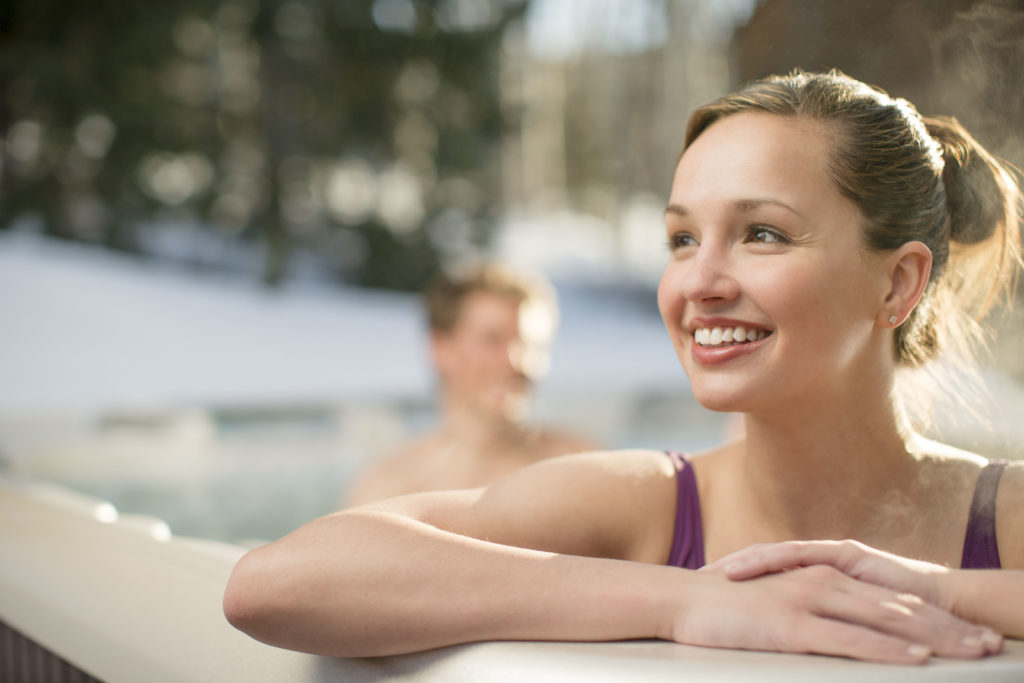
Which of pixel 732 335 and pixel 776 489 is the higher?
pixel 732 335

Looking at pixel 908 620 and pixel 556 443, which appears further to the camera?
pixel 556 443

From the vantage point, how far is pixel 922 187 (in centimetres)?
92

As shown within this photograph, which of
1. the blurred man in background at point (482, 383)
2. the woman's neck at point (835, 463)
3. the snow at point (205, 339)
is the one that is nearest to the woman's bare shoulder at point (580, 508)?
the woman's neck at point (835, 463)

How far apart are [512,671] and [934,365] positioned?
53cm

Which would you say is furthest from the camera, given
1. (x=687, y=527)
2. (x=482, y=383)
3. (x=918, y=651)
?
(x=482, y=383)

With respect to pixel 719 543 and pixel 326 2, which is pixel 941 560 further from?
pixel 326 2

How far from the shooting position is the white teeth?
0.91 metres

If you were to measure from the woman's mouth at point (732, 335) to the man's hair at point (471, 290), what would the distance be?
57.5 inches

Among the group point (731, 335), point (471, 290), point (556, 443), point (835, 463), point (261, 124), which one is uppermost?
point (261, 124)

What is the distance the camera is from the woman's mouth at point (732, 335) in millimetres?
913

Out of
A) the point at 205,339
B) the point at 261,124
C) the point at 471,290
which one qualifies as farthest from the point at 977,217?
the point at 261,124

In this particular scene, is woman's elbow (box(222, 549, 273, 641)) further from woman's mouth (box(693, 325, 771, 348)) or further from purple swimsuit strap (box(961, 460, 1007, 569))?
purple swimsuit strap (box(961, 460, 1007, 569))

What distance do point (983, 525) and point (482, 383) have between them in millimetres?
1547

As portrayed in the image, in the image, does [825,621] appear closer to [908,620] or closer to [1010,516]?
[908,620]
